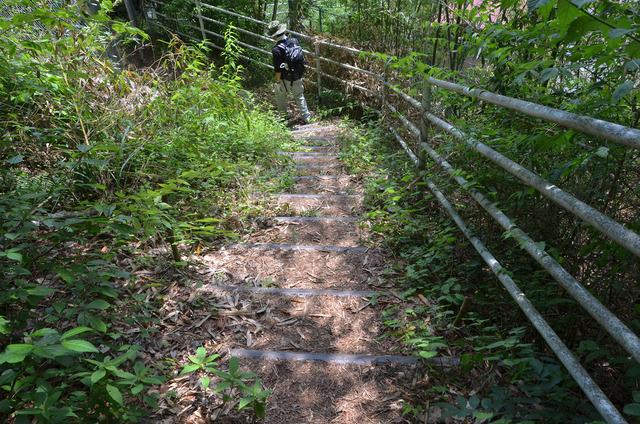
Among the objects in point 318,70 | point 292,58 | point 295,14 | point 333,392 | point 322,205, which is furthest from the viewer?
point 295,14

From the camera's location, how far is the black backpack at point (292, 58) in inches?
279

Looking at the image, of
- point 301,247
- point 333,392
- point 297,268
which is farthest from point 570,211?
point 301,247

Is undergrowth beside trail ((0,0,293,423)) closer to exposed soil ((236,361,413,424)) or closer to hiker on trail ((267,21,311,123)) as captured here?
exposed soil ((236,361,413,424))

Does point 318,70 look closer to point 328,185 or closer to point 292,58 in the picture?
point 292,58

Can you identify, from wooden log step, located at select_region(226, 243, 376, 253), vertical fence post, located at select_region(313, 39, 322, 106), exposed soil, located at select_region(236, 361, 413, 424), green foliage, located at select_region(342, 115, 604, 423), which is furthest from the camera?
vertical fence post, located at select_region(313, 39, 322, 106)

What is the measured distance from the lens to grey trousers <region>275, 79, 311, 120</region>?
7.39 meters

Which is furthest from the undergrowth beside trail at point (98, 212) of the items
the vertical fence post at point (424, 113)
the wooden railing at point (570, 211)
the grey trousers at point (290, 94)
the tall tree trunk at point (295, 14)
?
the tall tree trunk at point (295, 14)

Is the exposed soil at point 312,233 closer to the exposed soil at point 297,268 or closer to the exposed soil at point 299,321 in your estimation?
the exposed soil at point 299,321

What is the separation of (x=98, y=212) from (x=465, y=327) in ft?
7.75

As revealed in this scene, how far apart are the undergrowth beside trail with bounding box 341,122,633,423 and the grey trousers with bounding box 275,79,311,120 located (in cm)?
438

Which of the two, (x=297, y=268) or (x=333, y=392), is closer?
(x=333, y=392)

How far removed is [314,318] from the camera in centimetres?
253

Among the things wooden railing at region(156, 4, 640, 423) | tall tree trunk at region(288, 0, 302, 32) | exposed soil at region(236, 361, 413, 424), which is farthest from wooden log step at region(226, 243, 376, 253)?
tall tree trunk at region(288, 0, 302, 32)

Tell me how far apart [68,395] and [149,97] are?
284 centimetres
